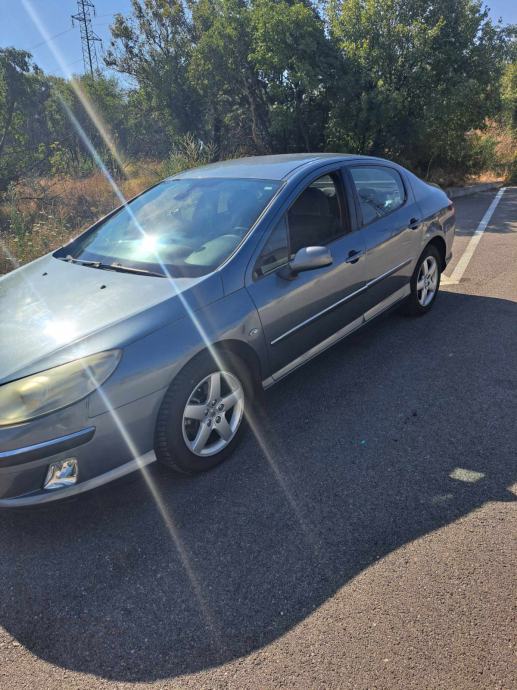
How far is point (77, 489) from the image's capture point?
2.40 metres

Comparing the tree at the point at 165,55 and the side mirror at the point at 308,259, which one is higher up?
the tree at the point at 165,55

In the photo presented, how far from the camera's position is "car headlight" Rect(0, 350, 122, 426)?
2.29 m

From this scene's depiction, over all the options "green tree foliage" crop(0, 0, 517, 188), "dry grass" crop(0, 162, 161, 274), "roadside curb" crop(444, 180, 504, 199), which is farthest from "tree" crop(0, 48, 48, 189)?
"roadside curb" crop(444, 180, 504, 199)

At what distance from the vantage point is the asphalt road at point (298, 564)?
6.26 feet

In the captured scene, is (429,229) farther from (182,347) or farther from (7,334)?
(7,334)

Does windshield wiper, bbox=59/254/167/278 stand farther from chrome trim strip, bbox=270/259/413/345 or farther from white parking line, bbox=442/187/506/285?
white parking line, bbox=442/187/506/285

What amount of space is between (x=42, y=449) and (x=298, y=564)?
48.0 inches

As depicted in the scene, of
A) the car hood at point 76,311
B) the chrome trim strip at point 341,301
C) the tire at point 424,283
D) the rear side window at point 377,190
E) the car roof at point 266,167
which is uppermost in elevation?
the car roof at point 266,167

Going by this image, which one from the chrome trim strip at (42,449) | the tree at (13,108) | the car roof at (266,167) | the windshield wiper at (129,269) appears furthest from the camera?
the tree at (13,108)

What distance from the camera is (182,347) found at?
2627mm

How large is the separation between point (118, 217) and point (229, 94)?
13499mm

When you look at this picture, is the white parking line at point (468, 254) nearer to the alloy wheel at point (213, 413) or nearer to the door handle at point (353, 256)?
the door handle at point (353, 256)

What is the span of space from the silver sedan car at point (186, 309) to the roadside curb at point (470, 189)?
11.1 m

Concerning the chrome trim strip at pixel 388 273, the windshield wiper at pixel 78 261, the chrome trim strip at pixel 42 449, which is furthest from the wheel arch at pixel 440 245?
Result: the chrome trim strip at pixel 42 449
